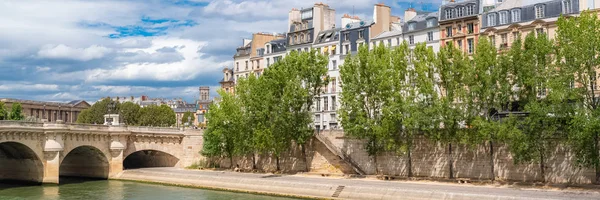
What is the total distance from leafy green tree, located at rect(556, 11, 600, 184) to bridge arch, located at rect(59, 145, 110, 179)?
41044 millimetres

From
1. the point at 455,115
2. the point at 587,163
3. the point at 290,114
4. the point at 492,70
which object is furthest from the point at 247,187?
the point at 587,163

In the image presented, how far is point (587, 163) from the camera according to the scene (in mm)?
45062

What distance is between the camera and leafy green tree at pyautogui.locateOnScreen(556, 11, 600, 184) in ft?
142

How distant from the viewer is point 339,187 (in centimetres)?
4922

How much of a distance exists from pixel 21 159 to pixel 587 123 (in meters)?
45.4

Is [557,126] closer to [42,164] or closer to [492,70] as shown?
[492,70]

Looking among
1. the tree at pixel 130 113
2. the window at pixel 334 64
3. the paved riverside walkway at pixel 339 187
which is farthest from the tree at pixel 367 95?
the tree at pixel 130 113

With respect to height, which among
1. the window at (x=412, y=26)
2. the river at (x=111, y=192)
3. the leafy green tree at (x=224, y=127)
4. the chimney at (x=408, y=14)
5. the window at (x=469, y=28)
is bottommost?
the river at (x=111, y=192)

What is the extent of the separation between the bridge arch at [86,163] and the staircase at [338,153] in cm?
2005

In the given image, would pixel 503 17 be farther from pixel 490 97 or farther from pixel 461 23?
pixel 490 97

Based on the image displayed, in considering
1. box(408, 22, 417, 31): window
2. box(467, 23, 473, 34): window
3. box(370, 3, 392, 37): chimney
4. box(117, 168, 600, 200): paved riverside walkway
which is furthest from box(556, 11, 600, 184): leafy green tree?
box(370, 3, 392, 37): chimney

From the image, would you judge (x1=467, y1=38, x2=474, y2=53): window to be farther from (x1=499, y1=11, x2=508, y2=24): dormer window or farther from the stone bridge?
the stone bridge

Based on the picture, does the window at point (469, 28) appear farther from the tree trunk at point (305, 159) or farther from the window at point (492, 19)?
the tree trunk at point (305, 159)

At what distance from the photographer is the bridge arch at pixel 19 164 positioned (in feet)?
196
